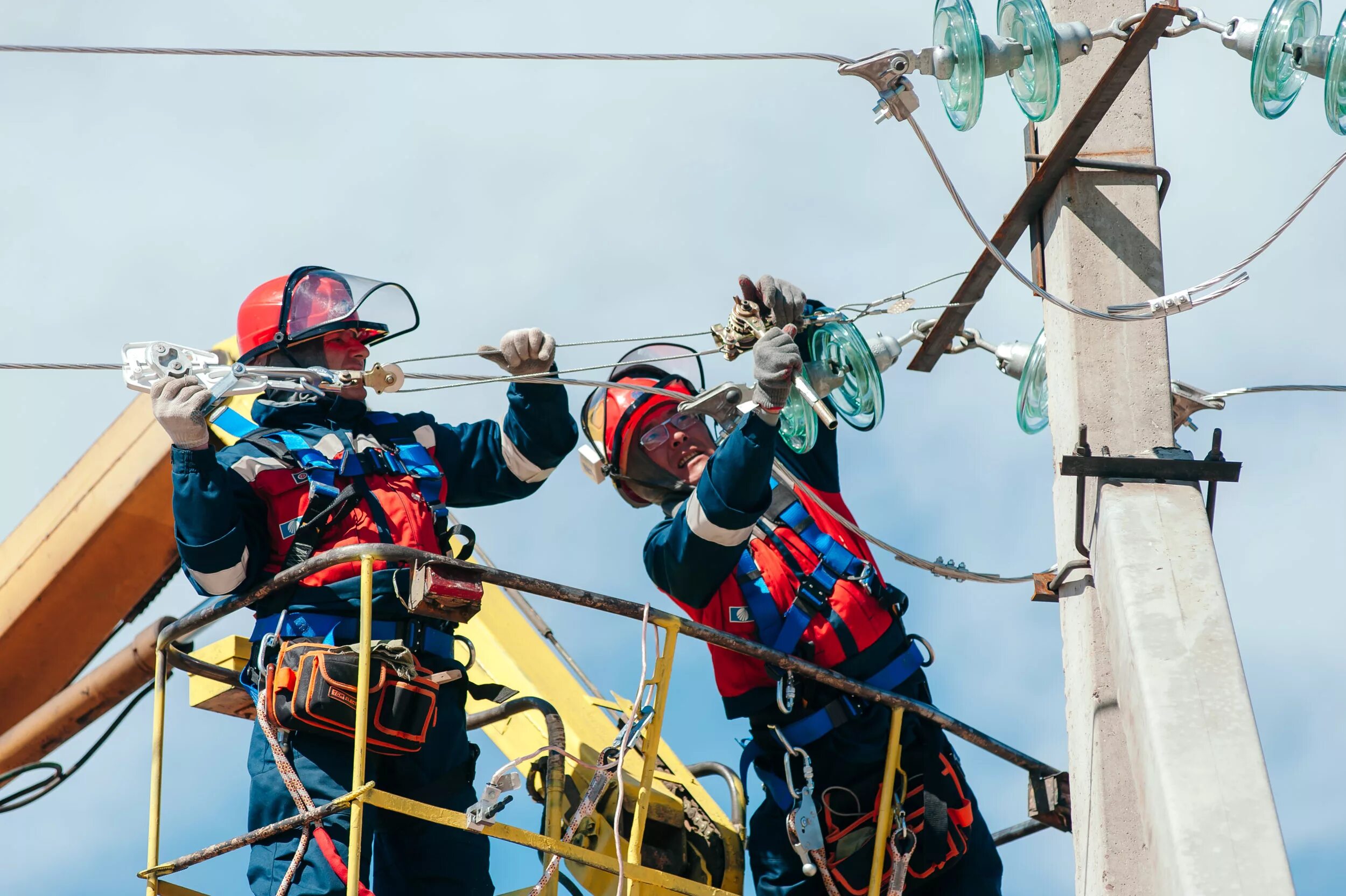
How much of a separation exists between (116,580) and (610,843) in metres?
2.45

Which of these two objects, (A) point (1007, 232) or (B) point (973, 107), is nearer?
(B) point (973, 107)

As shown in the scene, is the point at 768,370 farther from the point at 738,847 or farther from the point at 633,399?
the point at 738,847

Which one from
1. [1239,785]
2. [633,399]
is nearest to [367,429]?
[633,399]

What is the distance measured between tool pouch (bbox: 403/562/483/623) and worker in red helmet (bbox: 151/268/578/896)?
17cm

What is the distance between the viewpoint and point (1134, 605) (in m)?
4.79

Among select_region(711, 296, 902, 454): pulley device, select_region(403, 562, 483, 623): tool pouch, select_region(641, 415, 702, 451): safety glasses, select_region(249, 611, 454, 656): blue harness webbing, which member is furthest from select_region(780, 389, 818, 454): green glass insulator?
select_region(249, 611, 454, 656): blue harness webbing

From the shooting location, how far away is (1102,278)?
548 cm

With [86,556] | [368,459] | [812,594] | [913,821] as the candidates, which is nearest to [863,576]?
[812,594]

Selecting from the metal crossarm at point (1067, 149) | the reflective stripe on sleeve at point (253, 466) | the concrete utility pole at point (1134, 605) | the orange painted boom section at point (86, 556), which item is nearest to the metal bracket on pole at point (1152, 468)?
the concrete utility pole at point (1134, 605)

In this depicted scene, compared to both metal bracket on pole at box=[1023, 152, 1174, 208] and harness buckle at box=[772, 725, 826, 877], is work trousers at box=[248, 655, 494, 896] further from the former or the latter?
metal bracket on pole at box=[1023, 152, 1174, 208]

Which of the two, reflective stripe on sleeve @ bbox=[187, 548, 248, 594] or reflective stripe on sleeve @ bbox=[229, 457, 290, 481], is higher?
reflective stripe on sleeve @ bbox=[229, 457, 290, 481]

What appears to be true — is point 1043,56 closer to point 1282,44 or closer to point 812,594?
point 1282,44

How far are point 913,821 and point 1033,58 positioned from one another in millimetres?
2476

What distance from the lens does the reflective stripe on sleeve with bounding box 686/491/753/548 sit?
5.79 meters
